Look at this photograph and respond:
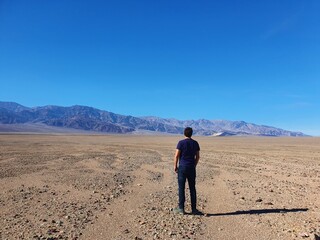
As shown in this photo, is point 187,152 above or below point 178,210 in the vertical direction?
above

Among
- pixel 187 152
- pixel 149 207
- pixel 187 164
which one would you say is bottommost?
pixel 149 207

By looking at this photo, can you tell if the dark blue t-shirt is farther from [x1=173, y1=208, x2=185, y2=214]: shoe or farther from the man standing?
[x1=173, y1=208, x2=185, y2=214]: shoe

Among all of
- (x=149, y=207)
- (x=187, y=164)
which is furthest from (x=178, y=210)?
(x=187, y=164)

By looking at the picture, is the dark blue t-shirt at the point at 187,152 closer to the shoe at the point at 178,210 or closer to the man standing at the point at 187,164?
the man standing at the point at 187,164

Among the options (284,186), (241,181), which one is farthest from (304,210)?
(241,181)

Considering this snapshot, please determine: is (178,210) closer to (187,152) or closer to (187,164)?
(187,164)

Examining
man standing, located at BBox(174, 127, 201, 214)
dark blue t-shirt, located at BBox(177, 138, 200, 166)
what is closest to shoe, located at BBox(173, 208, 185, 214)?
man standing, located at BBox(174, 127, 201, 214)

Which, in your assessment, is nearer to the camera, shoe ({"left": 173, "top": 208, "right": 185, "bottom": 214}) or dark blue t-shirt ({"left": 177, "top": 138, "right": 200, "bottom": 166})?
shoe ({"left": 173, "top": 208, "right": 185, "bottom": 214})

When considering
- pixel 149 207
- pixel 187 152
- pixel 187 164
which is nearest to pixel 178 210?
pixel 149 207

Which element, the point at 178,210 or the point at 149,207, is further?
the point at 149,207

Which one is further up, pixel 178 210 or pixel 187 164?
pixel 187 164

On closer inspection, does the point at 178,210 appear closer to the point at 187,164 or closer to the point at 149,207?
the point at 149,207

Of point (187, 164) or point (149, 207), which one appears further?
point (149, 207)

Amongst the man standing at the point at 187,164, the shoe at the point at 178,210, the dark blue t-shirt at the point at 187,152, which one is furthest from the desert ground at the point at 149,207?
the dark blue t-shirt at the point at 187,152
